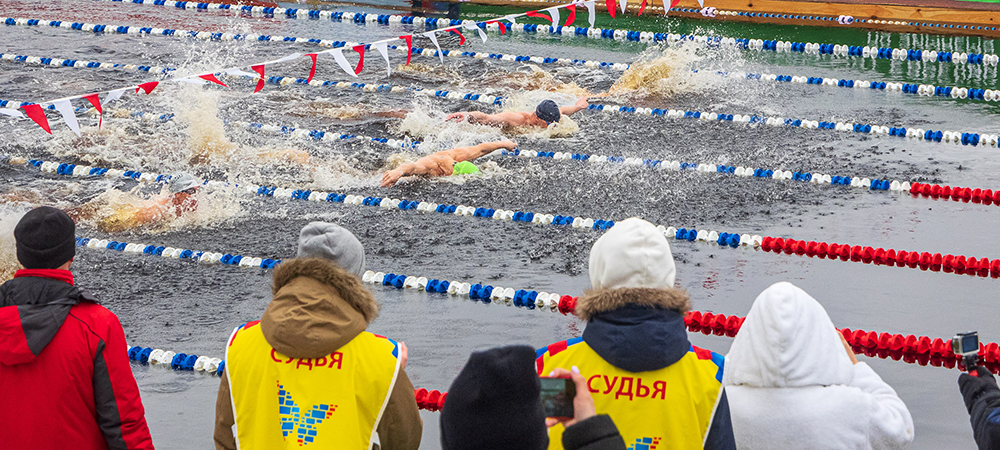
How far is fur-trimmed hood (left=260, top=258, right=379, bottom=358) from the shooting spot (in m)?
1.78

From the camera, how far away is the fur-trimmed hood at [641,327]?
168cm

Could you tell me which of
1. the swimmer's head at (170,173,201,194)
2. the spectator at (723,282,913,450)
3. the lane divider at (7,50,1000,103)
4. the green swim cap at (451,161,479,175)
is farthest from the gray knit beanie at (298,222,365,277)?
the lane divider at (7,50,1000,103)

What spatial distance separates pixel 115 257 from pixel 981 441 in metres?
4.02

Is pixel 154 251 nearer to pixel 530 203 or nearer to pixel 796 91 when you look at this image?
pixel 530 203

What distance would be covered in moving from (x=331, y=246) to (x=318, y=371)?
0.26 m

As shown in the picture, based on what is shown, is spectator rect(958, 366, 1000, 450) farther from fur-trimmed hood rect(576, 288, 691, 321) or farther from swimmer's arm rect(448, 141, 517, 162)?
swimmer's arm rect(448, 141, 517, 162)

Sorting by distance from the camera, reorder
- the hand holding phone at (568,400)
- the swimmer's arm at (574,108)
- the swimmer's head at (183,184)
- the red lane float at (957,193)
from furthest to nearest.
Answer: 1. the swimmer's arm at (574,108)
2. the red lane float at (957,193)
3. the swimmer's head at (183,184)
4. the hand holding phone at (568,400)

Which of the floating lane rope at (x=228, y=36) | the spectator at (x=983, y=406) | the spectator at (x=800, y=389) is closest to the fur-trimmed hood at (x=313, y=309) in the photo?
Result: the spectator at (x=800, y=389)

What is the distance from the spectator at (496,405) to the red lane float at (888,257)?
11.4 feet

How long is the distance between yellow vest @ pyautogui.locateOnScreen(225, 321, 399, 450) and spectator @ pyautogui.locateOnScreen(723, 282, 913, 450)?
0.72 m

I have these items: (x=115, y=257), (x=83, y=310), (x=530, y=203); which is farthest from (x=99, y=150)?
(x=83, y=310)

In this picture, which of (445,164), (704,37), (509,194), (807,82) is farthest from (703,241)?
(704,37)

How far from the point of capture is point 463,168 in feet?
18.9

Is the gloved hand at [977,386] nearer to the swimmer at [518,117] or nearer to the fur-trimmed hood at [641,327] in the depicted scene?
the fur-trimmed hood at [641,327]
